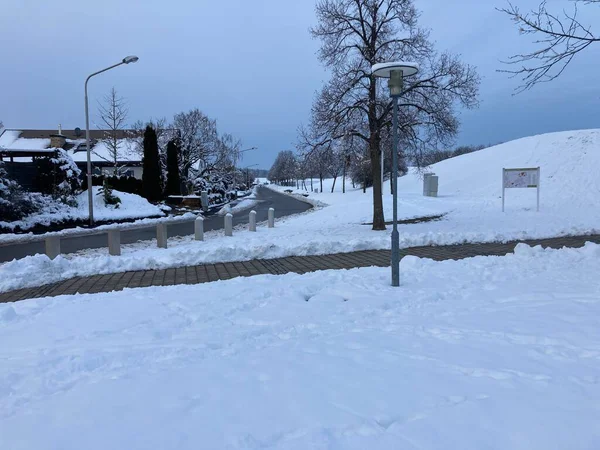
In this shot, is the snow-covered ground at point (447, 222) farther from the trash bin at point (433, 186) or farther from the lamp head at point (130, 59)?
the lamp head at point (130, 59)

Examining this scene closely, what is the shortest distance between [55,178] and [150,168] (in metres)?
10.4

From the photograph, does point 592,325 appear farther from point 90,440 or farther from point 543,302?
point 90,440

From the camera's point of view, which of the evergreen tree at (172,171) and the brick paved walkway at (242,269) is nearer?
the brick paved walkway at (242,269)

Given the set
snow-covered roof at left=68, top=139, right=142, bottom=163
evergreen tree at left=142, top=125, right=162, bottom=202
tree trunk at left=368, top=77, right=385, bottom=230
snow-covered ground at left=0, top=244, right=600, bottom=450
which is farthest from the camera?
snow-covered roof at left=68, top=139, right=142, bottom=163

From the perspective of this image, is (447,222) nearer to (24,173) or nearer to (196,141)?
(24,173)

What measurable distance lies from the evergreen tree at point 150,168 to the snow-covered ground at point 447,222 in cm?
1558

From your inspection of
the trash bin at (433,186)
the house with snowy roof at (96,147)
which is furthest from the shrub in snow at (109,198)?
the trash bin at (433,186)

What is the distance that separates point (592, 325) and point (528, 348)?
1.13 metres

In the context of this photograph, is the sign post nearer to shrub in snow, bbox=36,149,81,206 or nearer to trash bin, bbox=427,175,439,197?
trash bin, bbox=427,175,439,197

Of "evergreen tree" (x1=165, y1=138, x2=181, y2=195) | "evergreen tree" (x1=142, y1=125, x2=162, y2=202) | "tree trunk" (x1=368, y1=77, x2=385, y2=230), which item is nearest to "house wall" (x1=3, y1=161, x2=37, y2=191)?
"evergreen tree" (x1=142, y1=125, x2=162, y2=202)

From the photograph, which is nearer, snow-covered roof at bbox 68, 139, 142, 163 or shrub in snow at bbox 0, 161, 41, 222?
shrub in snow at bbox 0, 161, 41, 222

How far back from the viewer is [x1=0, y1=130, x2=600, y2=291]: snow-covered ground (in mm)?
9430

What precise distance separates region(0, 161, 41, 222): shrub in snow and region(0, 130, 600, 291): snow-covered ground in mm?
9408

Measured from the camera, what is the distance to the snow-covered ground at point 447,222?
30.9 feet
